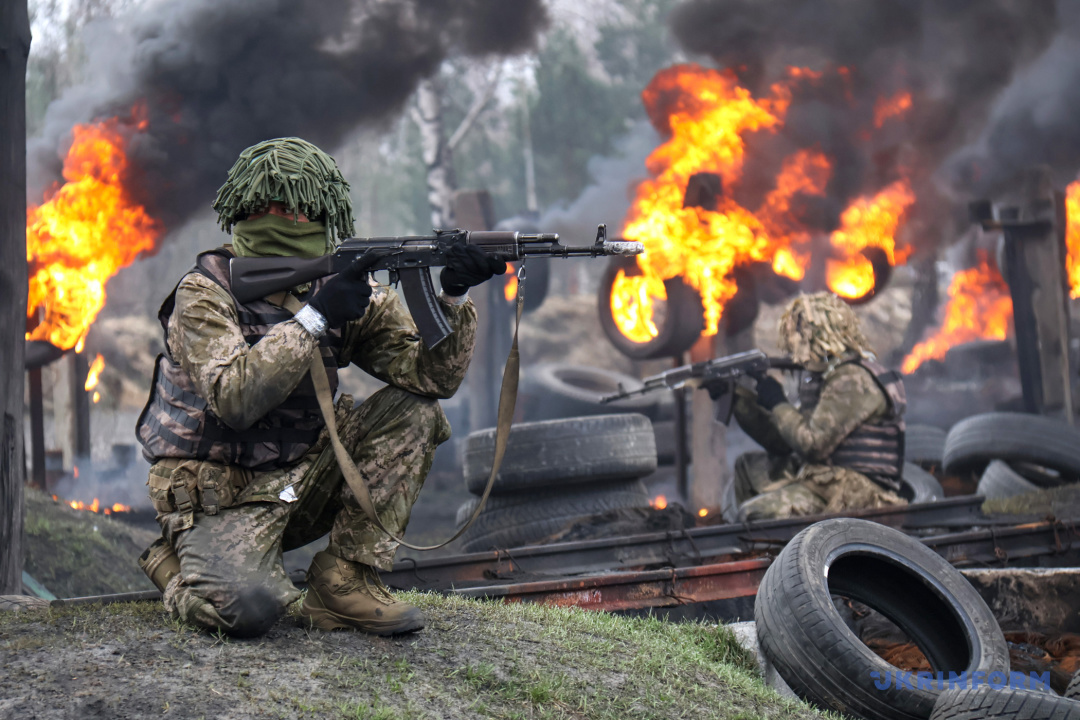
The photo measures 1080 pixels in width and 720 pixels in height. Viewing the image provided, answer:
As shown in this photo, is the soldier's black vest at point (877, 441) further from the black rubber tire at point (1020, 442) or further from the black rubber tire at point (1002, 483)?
the black rubber tire at point (1020, 442)

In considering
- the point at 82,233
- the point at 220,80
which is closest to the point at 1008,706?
the point at 82,233

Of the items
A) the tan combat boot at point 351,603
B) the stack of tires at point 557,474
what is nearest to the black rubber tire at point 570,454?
the stack of tires at point 557,474

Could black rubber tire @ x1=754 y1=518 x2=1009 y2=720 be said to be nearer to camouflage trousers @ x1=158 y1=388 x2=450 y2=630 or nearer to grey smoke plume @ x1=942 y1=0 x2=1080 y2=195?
camouflage trousers @ x1=158 y1=388 x2=450 y2=630

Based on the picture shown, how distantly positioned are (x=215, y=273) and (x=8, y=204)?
2.45 m

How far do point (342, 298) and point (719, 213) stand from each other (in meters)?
7.81

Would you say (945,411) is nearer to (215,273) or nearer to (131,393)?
(215,273)

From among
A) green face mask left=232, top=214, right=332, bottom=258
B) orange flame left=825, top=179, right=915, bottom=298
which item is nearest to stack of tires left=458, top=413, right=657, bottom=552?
green face mask left=232, top=214, right=332, bottom=258

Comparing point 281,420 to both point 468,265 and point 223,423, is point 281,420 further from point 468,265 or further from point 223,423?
point 468,265

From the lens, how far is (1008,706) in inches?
109

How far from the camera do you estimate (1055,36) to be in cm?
1280

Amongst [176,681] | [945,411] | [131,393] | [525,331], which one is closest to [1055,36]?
[945,411]

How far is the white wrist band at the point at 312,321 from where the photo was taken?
288 centimetres

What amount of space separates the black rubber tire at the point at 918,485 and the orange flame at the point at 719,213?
2.55 meters

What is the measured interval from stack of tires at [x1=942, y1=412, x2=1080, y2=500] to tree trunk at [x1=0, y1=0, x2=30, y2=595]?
8.64 meters
